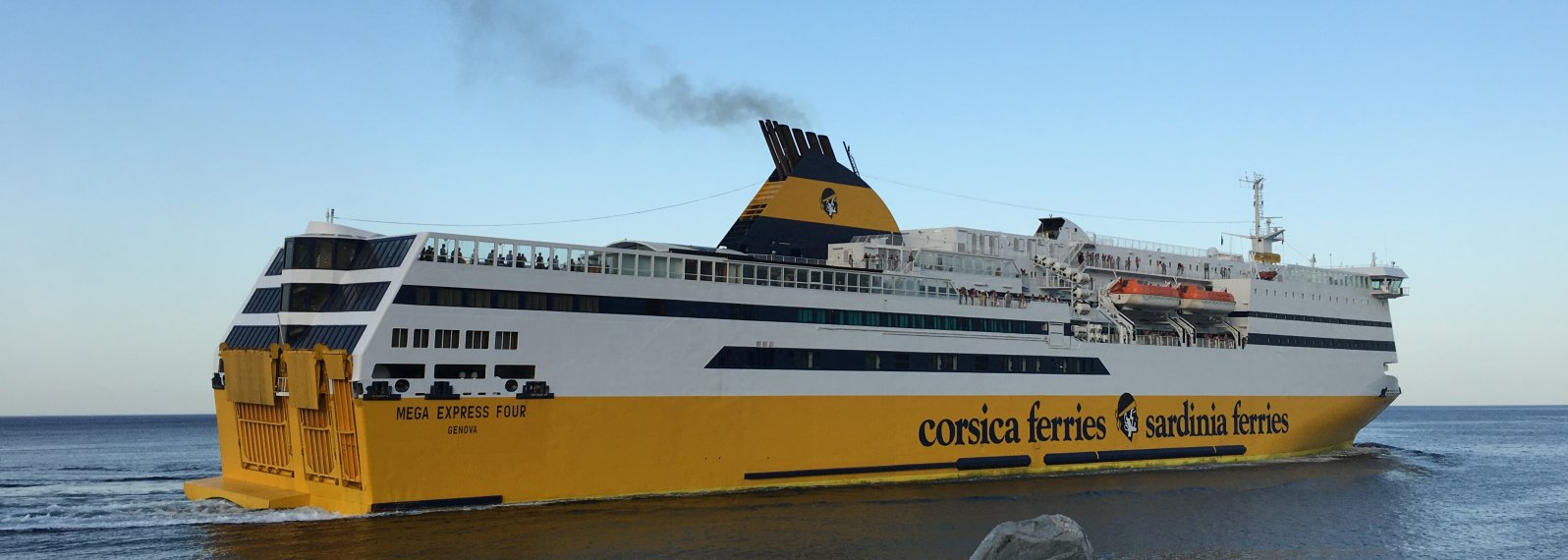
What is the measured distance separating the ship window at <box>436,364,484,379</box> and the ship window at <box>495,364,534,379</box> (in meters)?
0.40

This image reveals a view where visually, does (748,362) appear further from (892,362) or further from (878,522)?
(878,522)

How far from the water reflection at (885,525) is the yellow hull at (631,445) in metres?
0.65

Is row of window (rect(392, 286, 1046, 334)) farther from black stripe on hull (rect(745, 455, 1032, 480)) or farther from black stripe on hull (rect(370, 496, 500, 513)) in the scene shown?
black stripe on hull (rect(370, 496, 500, 513))

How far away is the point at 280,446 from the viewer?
2845cm

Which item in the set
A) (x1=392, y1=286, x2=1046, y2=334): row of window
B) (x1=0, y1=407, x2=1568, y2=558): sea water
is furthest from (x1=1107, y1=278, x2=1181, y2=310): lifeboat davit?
(x1=0, y1=407, x2=1568, y2=558): sea water

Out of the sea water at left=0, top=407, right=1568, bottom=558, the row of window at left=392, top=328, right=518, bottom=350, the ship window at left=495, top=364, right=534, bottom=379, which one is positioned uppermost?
the row of window at left=392, top=328, right=518, bottom=350

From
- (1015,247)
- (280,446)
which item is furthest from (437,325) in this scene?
(1015,247)

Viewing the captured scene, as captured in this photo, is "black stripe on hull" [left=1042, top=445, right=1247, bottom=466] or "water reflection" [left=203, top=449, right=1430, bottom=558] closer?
"water reflection" [left=203, top=449, right=1430, bottom=558]

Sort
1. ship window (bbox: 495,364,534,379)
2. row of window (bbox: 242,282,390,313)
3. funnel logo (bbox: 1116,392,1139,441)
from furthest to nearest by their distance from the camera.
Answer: funnel logo (bbox: 1116,392,1139,441) < ship window (bbox: 495,364,534,379) < row of window (bbox: 242,282,390,313)

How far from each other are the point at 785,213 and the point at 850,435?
754cm

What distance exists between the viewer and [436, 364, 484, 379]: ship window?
26062 millimetres

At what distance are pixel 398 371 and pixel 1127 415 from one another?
25108mm

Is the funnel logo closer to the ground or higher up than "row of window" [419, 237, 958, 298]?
closer to the ground

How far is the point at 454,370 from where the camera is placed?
26250mm
